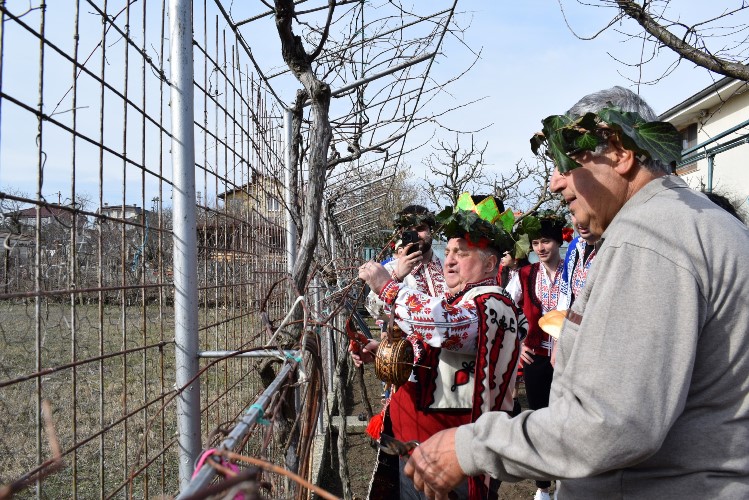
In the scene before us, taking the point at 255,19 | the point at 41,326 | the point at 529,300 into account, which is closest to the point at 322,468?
the point at 529,300

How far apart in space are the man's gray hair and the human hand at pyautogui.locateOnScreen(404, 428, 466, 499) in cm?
99

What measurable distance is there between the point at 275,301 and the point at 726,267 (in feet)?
10.2

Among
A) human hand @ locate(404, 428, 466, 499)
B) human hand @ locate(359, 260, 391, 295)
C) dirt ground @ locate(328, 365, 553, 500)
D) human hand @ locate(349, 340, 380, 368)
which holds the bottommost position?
dirt ground @ locate(328, 365, 553, 500)

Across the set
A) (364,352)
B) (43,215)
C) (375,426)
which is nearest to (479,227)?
(364,352)

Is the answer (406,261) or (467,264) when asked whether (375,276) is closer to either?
(467,264)

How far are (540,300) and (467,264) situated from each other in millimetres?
2455

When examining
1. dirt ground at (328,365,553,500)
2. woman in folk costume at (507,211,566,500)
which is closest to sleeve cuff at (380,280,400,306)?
dirt ground at (328,365,553,500)

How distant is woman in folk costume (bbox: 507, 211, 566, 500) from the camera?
483cm

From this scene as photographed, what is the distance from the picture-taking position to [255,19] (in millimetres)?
2656

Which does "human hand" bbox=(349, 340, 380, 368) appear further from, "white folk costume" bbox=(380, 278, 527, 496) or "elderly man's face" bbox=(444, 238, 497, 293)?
"elderly man's face" bbox=(444, 238, 497, 293)

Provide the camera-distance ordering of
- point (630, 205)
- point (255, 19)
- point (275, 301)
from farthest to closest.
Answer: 1. point (275, 301)
2. point (255, 19)
3. point (630, 205)

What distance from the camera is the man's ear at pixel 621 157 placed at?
5.00 ft

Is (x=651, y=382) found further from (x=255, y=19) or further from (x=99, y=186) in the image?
(x=255, y=19)

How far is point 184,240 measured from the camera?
1935mm
